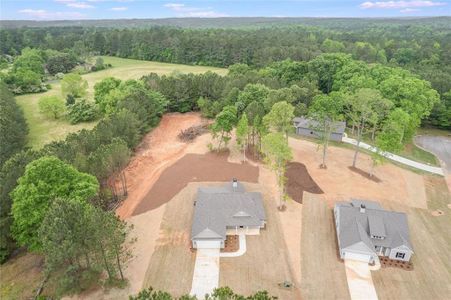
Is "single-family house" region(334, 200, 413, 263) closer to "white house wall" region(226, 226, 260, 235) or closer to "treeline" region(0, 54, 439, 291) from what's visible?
"white house wall" region(226, 226, 260, 235)

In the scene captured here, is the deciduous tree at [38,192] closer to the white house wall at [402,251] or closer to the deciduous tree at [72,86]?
the white house wall at [402,251]

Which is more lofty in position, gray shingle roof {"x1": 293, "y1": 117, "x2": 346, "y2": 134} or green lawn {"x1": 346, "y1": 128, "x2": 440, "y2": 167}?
gray shingle roof {"x1": 293, "y1": 117, "x2": 346, "y2": 134}

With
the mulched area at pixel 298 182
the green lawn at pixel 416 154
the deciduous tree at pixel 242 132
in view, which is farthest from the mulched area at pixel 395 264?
the green lawn at pixel 416 154

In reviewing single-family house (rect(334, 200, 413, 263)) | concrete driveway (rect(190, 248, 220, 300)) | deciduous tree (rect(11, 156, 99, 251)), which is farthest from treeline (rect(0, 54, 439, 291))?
single-family house (rect(334, 200, 413, 263))

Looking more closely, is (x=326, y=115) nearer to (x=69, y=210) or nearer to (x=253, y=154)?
(x=253, y=154)

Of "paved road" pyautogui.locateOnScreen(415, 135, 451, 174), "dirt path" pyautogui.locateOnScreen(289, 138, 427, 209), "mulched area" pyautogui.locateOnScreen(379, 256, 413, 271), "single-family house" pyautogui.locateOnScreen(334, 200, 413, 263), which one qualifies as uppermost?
"single-family house" pyautogui.locateOnScreen(334, 200, 413, 263)

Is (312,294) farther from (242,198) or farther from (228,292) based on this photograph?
(242,198)

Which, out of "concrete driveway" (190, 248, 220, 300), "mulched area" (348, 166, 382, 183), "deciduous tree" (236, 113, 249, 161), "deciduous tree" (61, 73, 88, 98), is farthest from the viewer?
"deciduous tree" (61, 73, 88, 98)
